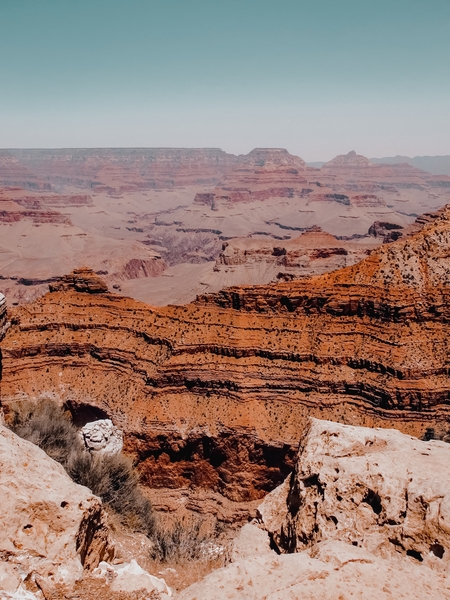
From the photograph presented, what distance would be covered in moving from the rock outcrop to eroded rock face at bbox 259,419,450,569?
0.06 feet

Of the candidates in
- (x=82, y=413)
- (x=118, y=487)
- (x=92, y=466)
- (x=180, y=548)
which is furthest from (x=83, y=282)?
(x=180, y=548)

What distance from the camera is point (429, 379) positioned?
99.7 ft

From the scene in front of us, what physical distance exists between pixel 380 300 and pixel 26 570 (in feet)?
97.1

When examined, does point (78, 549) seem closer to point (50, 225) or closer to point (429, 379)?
point (429, 379)

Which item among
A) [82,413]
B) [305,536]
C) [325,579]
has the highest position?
[325,579]

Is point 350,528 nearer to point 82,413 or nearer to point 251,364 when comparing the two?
point 251,364

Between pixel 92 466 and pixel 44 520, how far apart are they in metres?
14.3

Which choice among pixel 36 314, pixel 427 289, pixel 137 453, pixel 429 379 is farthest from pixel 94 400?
pixel 427 289

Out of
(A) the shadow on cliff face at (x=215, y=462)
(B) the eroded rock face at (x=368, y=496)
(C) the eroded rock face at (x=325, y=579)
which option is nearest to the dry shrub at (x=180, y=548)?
(B) the eroded rock face at (x=368, y=496)

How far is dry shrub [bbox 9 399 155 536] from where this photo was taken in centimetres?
2133

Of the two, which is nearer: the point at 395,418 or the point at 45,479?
the point at 45,479

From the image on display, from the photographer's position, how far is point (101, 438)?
2820 centimetres

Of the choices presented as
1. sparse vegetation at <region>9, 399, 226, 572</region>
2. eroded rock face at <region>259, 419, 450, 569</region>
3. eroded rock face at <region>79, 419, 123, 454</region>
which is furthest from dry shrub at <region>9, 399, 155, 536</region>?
eroded rock face at <region>259, 419, 450, 569</region>

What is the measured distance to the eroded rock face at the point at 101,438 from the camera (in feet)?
91.4
